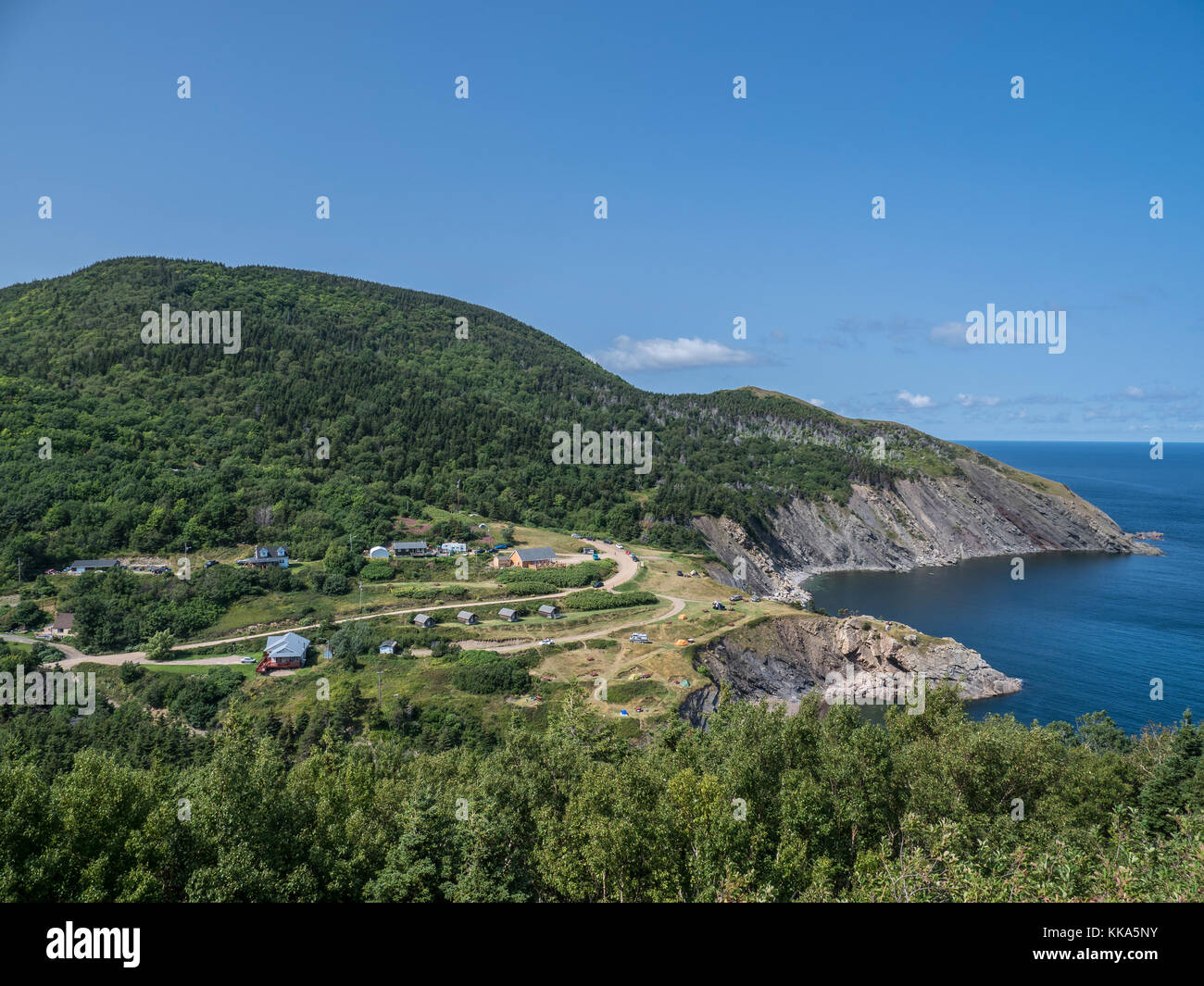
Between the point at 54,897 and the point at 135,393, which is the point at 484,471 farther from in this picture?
the point at 54,897

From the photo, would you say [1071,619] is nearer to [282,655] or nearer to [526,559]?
[526,559]

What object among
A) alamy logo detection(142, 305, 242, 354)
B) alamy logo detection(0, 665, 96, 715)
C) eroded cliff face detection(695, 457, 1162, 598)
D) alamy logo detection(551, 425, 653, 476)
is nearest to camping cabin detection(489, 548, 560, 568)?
eroded cliff face detection(695, 457, 1162, 598)

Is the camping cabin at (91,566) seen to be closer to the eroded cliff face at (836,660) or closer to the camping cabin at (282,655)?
the camping cabin at (282,655)

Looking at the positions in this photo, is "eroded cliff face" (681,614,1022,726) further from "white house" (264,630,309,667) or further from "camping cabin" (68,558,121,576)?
"camping cabin" (68,558,121,576)

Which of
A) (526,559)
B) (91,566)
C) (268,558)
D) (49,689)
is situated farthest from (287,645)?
(526,559)
